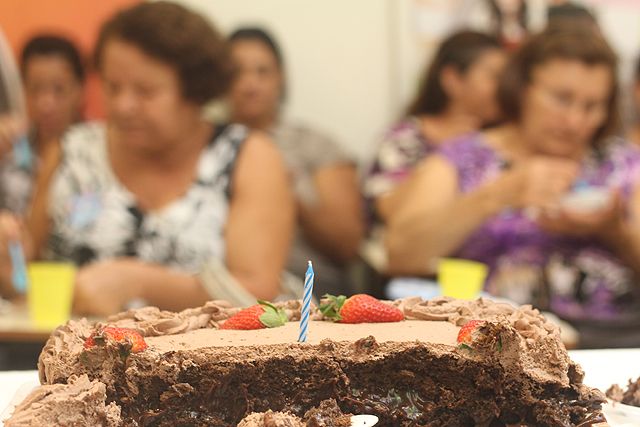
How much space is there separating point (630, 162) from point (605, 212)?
0.39m

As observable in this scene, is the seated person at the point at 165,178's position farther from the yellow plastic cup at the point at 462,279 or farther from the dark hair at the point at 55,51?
the dark hair at the point at 55,51

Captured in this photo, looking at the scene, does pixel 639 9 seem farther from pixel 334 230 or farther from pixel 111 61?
pixel 111 61

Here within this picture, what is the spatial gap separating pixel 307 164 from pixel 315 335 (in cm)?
315

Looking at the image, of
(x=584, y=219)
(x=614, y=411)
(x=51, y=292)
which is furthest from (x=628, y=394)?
(x=51, y=292)

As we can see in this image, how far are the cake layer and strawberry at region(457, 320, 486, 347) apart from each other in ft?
0.08

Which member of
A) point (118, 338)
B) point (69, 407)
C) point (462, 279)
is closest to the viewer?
point (69, 407)

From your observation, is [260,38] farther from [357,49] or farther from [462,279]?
[462,279]

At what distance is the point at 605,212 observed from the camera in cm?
348

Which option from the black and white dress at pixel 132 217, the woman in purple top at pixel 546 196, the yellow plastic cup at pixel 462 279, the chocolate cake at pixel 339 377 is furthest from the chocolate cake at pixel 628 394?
the black and white dress at pixel 132 217

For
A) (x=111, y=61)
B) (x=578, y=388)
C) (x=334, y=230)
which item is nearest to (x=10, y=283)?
(x=111, y=61)

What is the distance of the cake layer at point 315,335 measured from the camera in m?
1.82

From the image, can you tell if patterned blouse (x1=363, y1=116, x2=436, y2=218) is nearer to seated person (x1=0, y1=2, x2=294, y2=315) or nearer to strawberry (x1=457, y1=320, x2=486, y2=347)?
seated person (x1=0, y1=2, x2=294, y2=315)

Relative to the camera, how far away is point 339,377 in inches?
70.7

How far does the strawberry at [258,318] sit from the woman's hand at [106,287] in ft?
3.60
